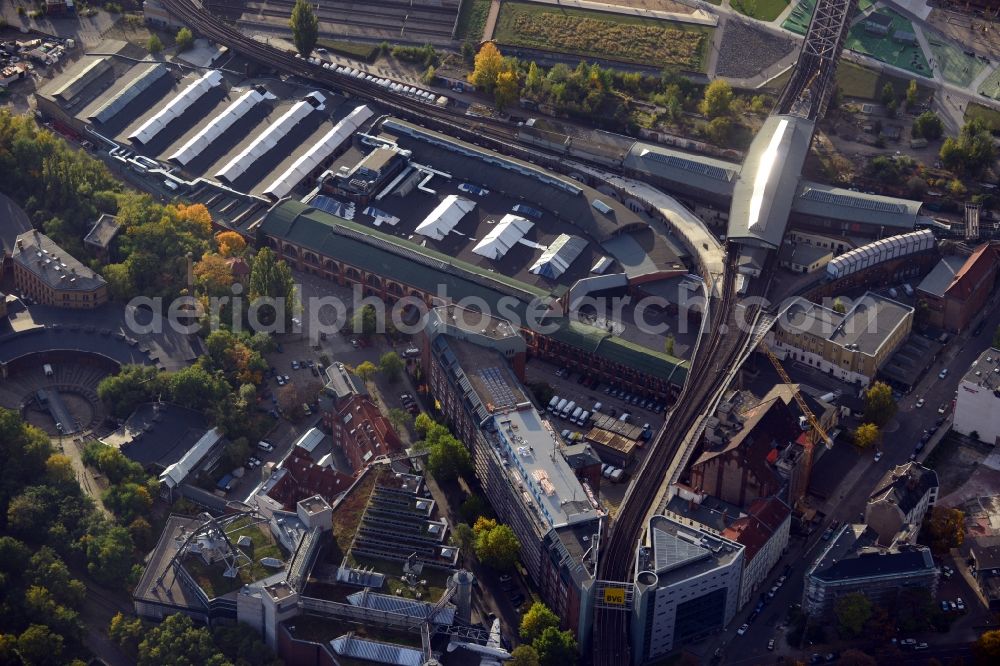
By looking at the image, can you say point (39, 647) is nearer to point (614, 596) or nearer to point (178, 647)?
point (178, 647)

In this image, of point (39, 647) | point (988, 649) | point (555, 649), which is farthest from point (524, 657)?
point (39, 647)

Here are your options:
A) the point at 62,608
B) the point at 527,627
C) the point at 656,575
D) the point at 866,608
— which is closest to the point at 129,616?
the point at 62,608

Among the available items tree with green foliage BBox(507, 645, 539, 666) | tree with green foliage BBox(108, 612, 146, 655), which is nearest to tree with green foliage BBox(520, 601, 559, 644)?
tree with green foliage BBox(507, 645, 539, 666)

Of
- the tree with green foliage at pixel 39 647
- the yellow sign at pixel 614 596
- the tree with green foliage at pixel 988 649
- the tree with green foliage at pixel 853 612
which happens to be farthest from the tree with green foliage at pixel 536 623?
the tree with green foliage at pixel 39 647

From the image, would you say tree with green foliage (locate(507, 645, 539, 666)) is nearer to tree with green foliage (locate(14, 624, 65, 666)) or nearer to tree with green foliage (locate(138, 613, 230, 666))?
tree with green foliage (locate(138, 613, 230, 666))

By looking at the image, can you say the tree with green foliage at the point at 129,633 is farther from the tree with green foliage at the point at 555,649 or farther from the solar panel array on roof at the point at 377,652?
the tree with green foliage at the point at 555,649

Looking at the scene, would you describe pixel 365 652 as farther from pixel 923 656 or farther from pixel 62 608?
pixel 923 656
